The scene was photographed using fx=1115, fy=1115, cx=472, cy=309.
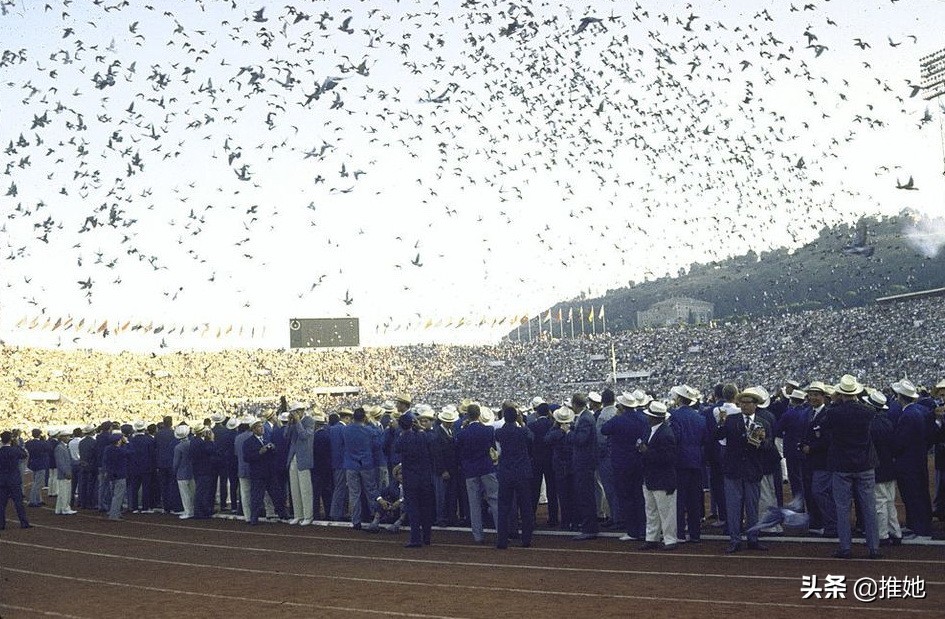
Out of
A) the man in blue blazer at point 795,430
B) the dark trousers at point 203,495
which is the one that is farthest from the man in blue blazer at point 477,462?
the dark trousers at point 203,495

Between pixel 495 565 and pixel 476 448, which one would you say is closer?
pixel 495 565

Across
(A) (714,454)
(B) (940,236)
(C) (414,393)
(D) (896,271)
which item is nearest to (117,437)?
(A) (714,454)

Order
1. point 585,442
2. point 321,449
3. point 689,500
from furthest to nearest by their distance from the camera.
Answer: point 321,449, point 585,442, point 689,500

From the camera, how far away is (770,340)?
58.8m

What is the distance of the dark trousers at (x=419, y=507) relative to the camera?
1541cm

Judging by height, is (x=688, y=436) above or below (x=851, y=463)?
above

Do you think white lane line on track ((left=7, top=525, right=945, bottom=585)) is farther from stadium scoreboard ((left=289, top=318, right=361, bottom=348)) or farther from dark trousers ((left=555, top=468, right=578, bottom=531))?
stadium scoreboard ((left=289, top=318, right=361, bottom=348))

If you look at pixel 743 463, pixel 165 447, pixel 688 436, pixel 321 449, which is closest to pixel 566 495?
pixel 688 436

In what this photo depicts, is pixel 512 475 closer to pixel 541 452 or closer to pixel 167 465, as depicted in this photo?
pixel 541 452

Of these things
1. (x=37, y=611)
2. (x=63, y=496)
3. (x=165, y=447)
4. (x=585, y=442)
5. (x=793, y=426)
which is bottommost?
(x=37, y=611)

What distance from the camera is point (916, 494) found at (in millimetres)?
13898

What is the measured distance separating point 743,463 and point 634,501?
224 centimetres

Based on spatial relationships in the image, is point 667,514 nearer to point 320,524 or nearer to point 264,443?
point 320,524
